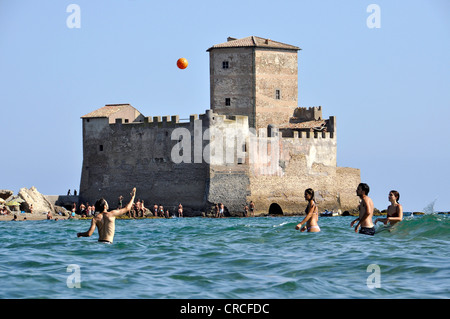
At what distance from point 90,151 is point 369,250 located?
3807 cm

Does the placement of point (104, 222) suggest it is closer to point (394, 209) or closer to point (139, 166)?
point (394, 209)

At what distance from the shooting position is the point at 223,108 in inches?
2224

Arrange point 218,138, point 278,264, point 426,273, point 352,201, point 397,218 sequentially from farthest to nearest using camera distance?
point 352,201 → point 218,138 → point 397,218 → point 278,264 → point 426,273

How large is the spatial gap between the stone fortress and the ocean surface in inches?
1154

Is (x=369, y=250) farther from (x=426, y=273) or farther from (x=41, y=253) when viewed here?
(x=41, y=253)

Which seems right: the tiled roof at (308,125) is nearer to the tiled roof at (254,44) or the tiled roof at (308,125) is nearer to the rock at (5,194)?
the tiled roof at (254,44)

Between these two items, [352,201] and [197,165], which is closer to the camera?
[197,165]

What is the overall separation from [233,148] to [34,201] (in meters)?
12.9

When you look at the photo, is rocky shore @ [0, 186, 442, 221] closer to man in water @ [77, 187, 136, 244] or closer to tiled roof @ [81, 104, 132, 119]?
tiled roof @ [81, 104, 132, 119]

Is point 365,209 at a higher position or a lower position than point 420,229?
higher

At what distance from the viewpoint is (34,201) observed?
4800 cm


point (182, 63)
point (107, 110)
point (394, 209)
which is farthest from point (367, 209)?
point (107, 110)

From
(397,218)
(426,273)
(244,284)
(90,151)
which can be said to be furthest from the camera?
(90,151)
